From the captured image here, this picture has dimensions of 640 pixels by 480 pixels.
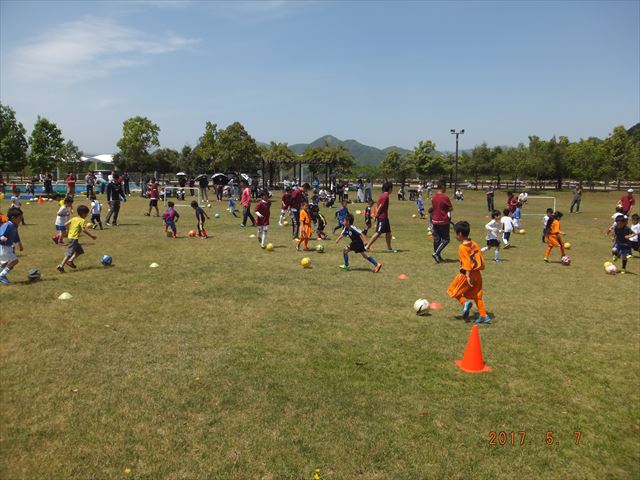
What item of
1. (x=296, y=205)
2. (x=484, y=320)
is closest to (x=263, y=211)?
(x=296, y=205)

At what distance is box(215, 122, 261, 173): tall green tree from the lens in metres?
50.2

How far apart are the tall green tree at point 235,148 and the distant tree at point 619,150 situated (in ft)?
177

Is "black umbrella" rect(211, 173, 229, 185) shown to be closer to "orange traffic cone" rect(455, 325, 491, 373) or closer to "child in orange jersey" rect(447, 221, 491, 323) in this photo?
"child in orange jersey" rect(447, 221, 491, 323)

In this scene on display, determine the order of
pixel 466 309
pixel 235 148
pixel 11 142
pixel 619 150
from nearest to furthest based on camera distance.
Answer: pixel 466 309, pixel 235 148, pixel 11 142, pixel 619 150

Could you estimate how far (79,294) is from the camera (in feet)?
33.3

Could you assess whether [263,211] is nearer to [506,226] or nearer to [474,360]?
[506,226]

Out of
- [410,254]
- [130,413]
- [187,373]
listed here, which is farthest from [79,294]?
[410,254]

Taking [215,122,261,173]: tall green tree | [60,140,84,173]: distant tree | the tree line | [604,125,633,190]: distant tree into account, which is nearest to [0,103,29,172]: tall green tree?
the tree line

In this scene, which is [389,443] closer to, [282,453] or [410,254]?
[282,453]

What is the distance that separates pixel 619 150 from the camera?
7375cm

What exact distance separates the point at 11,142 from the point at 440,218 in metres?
65.4

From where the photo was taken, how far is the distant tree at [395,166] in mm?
84938

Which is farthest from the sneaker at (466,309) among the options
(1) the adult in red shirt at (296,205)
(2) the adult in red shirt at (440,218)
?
(1) the adult in red shirt at (296,205)

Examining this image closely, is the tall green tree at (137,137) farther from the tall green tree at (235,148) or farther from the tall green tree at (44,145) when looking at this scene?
the tall green tree at (235,148)
